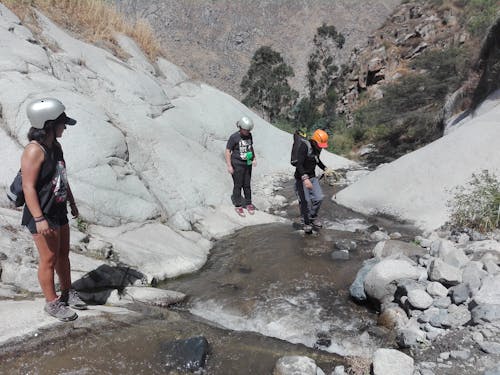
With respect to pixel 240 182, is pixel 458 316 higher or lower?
lower

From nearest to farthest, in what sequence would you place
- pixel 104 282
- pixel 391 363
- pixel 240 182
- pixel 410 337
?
pixel 391 363
pixel 410 337
pixel 104 282
pixel 240 182

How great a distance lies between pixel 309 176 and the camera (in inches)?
280

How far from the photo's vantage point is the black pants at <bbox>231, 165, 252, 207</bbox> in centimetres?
831

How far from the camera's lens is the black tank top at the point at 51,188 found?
11.6 ft

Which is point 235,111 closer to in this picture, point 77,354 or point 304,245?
point 304,245

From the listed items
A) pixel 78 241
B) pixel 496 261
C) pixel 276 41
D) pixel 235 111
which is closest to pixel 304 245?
pixel 496 261

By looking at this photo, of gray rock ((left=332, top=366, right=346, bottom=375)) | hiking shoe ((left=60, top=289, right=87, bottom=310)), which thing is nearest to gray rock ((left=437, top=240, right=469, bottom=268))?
gray rock ((left=332, top=366, right=346, bottom=375))

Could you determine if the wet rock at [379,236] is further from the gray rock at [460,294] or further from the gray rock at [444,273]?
the gray rock at [460,294]

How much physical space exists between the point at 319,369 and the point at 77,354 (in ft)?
6.36

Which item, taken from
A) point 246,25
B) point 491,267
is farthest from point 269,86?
point 246,25

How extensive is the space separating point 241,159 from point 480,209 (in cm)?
415

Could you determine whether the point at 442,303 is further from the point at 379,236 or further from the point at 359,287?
the point at 379,236

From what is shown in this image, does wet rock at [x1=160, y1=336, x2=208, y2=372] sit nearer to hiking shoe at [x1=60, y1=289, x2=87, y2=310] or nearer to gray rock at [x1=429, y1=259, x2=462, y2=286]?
hiking shoe at [x1=60, y1=289, x2=87, y2=310]

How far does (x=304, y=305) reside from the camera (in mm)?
4805
